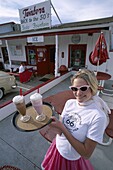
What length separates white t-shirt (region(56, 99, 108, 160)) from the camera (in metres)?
0.91

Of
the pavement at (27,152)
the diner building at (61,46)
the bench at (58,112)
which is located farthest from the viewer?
the diner building at (61,46)

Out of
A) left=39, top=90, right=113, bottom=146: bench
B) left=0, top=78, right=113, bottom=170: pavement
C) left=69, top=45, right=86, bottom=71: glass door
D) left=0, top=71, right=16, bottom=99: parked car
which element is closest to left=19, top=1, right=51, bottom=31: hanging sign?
left=69, top=45, right=86, bottom=71: glass door

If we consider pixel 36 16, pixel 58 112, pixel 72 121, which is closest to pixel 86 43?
pixel 36 16

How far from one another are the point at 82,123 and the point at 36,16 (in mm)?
7020

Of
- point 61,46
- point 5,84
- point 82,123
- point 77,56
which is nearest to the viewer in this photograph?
point 82,123

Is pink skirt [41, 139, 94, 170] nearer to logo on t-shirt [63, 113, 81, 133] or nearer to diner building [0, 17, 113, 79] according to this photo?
logo on t-shirt [63, 113, 81, 133]

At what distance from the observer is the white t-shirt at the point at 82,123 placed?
911mm

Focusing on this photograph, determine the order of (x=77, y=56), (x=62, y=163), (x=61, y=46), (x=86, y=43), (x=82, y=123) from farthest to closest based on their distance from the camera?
(x=61, y=46) < (x=77, y=56) < (x=86, y=43) < (x=62, y=163) < (x=82, y=123)

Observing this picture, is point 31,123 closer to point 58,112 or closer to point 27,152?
point 58,112

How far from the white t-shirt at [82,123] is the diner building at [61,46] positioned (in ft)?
15.4

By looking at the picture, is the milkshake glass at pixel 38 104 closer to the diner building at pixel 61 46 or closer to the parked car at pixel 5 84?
the parked car at pixel 5 84

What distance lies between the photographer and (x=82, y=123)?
3.28ft

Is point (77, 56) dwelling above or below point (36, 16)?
below

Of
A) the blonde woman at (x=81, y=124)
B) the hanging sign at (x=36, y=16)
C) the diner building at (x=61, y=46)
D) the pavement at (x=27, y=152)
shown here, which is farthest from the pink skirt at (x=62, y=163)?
the hanging sign at (x=36, y=16)
